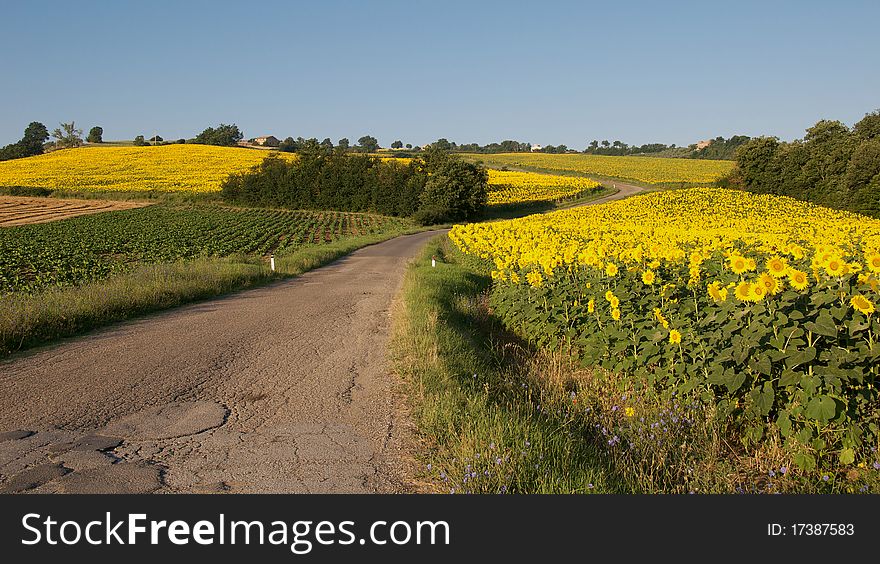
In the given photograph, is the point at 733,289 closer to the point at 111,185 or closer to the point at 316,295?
the point at 316,295

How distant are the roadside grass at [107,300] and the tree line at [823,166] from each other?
37987mm

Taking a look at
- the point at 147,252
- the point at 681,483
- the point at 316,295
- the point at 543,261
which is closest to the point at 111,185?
the point at 147,252

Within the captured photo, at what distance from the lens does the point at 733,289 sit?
6234 millimetres

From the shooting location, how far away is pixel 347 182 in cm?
Answer: 6581

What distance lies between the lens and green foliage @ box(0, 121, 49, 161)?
107625 mm

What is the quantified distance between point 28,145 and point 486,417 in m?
131

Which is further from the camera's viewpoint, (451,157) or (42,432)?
(451,157)

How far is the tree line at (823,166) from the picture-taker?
136 feet

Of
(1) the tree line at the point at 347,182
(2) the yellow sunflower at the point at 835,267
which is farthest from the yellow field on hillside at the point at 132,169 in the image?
(2) the yellow sunflower at the point at 835,267

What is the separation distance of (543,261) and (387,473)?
5.37 m

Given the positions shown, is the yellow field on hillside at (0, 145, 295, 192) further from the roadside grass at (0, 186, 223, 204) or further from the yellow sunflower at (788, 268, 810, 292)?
the yellow sunflower at (788, 268, 810, 292)

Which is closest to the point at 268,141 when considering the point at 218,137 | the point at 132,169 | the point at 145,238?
the point at 218,137

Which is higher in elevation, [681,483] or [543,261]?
[543,261]

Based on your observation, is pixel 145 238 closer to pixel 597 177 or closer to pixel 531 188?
pixel 531 188
